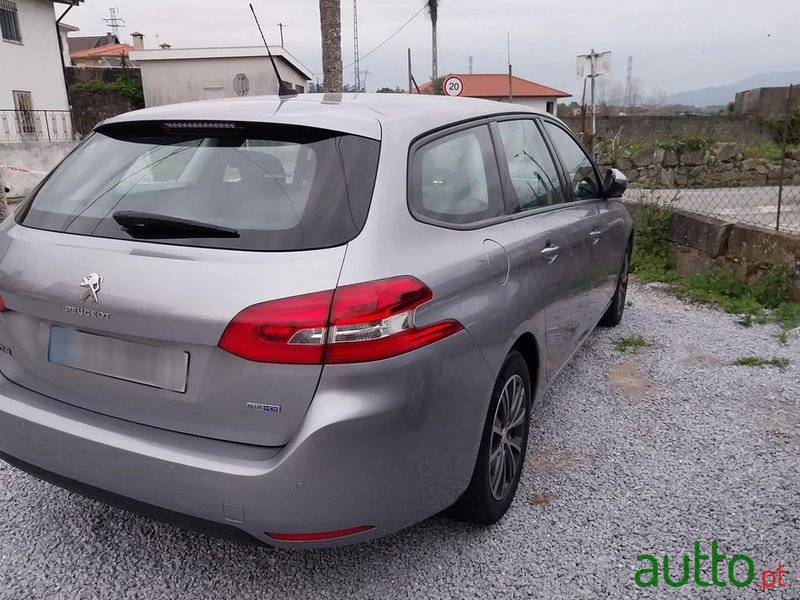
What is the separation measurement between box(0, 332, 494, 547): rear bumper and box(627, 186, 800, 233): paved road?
588 cm

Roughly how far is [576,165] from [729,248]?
2843mm

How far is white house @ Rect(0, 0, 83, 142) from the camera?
2217 centimetres

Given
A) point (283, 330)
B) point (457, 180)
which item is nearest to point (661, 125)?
point (457, 180)

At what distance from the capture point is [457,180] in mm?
2645

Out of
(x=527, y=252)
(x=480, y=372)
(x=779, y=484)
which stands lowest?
(x=779, y=484)

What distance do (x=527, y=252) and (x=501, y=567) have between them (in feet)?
4.17

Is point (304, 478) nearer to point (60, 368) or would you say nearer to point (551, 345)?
point (60, 368)

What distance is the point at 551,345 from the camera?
3.23m

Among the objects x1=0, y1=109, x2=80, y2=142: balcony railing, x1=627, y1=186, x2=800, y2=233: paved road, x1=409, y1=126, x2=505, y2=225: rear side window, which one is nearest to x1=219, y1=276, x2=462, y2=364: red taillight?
x1=409, y1=126, x2=505, y2=225: rear side window

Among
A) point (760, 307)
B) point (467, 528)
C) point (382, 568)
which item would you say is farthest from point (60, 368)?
point (760, 307)

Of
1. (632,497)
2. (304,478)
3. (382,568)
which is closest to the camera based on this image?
(304,478)

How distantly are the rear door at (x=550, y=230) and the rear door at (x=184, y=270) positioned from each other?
1045mm

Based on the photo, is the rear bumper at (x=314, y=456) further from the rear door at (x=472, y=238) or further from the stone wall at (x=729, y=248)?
the stone wall at (x=729, y=248)

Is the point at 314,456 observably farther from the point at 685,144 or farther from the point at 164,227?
the point at 685,144
